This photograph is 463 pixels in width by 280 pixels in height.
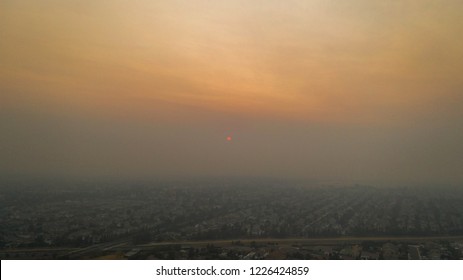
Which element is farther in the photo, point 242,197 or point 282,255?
point 242,197

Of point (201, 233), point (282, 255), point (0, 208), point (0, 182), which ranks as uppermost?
point (0, 182)

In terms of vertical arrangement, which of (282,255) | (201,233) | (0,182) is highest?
(0,182)

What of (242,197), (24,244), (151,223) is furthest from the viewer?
(242,197)

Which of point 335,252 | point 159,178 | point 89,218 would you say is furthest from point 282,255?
point 89,218

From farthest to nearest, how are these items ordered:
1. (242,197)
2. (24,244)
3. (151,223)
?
(242,197) → (151,223) → (24,244)

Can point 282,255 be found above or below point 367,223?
below

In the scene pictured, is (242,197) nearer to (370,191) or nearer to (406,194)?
(370,191)

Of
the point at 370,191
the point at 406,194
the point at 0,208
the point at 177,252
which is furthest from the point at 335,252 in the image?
the point at 0,208

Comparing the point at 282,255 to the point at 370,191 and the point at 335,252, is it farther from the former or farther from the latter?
the point at 370,191

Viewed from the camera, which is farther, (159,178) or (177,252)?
(159,178)
